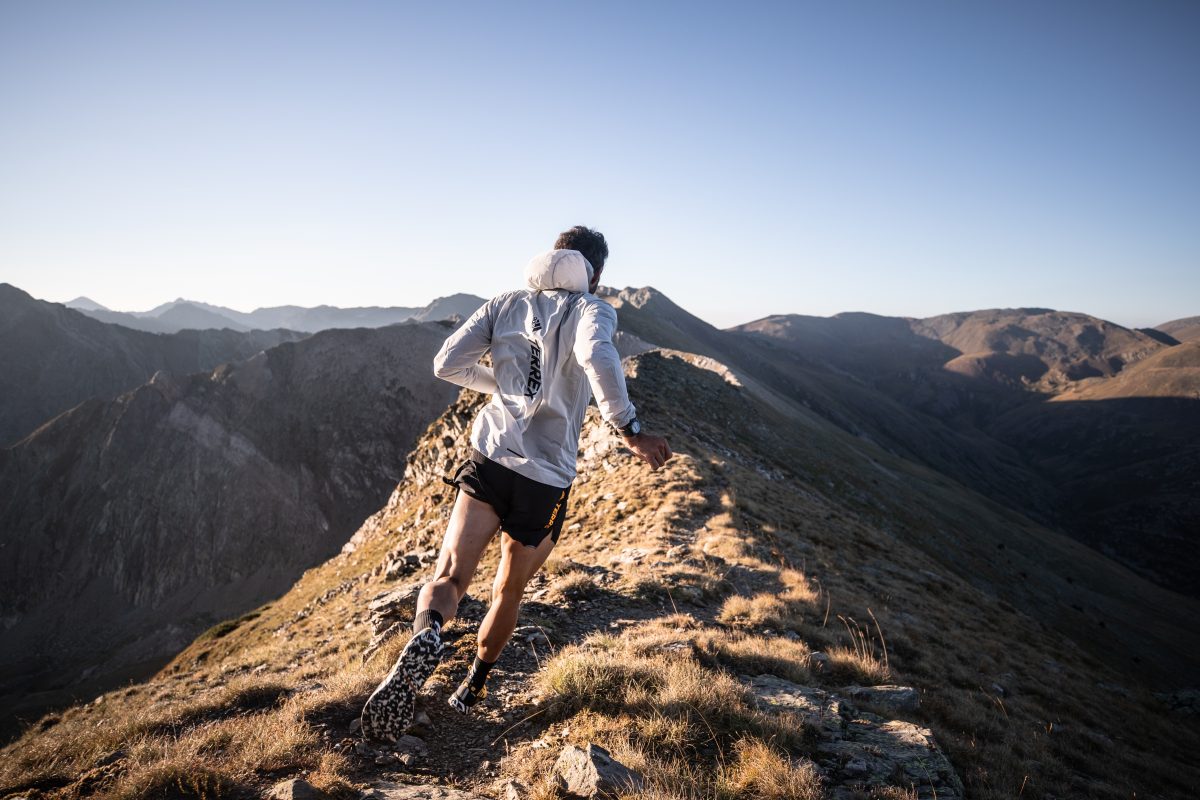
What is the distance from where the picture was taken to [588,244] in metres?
4.20

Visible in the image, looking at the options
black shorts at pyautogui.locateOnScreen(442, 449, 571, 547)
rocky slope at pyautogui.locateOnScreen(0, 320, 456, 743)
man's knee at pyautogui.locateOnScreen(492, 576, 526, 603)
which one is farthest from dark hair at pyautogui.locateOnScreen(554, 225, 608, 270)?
rocky slope at pyautogui.locateOnScreen(0, 320, 456, 743)

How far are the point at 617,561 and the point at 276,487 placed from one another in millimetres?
69589

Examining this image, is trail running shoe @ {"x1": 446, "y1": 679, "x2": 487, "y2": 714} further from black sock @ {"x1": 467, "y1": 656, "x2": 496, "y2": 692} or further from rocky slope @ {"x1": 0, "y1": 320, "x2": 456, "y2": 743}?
rocky slope @ {"x1": 0, "y1": 320, "x2": 456, "y2": 743}

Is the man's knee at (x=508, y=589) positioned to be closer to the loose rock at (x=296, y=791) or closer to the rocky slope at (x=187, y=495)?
the loose rock at (x=296, y=791)

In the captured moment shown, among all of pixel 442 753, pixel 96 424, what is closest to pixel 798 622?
pixel 442 753

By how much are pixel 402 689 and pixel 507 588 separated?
34.3 inches

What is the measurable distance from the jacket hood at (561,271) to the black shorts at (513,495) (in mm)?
1292

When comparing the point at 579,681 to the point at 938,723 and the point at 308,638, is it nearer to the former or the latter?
the point at 938,723

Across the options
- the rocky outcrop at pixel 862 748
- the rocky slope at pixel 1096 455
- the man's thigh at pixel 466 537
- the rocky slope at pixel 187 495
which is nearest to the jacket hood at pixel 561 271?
the man's thigh at pixel 466 537

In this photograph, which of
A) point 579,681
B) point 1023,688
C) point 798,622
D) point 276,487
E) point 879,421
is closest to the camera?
point 579,681

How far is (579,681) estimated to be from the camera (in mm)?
4117

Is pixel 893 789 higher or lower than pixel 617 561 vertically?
higher

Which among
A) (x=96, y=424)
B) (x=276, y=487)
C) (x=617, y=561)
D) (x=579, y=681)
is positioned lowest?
(x=276, y=487)

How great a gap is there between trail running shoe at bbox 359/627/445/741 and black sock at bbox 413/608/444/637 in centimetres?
2
